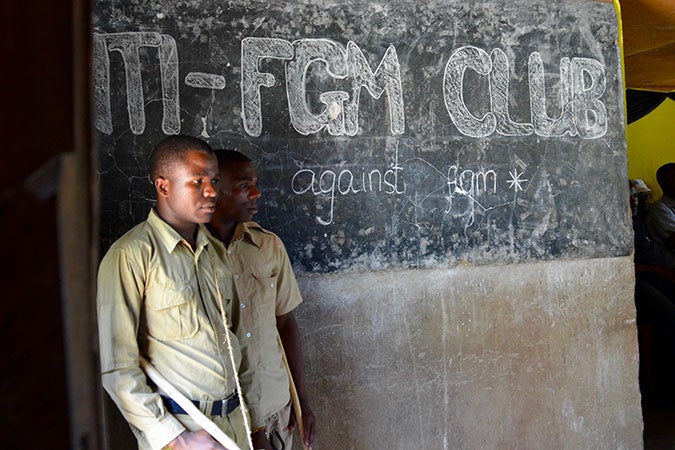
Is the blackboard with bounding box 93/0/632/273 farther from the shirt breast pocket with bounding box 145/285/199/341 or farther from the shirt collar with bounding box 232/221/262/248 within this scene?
the shirt breast pocket with bounding box 145/285/199/341

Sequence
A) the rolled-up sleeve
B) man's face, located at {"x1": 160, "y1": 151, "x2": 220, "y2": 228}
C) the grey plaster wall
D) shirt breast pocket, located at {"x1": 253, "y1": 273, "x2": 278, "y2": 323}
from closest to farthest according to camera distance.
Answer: the rolled-up sleeve → man's face, located at {"x1": 160, "y1": 151, "x2": 220, "y2": 228} → shirt breast pocket, located at {"x1": 253, "y1": 273, "x2": 278, "y2": 323} → the grey plaster wall

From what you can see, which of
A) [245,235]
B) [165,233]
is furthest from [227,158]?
[165,233]

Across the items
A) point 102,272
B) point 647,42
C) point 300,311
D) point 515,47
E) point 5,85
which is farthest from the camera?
point 647,42

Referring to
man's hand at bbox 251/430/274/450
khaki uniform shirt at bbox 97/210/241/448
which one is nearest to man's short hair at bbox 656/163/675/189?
man's hand at bbox 251/430/274/450

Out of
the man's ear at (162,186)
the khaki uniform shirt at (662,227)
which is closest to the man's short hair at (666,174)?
the khaki uniform shirt at (662,227)

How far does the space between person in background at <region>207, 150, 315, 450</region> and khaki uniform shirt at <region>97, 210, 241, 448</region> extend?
209 mm

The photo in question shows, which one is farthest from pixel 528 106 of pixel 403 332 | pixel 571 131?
pixel 403 332

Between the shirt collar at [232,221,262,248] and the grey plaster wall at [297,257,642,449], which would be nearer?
the shirt collar at [232,221,262,248]

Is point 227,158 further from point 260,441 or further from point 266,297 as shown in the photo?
point 260,441

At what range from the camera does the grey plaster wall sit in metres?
3.39

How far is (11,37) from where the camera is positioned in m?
0.42

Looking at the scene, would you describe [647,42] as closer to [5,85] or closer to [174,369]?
[174,369]

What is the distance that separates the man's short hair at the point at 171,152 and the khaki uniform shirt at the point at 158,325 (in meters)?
0.17

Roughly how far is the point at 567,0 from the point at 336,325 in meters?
2.22
